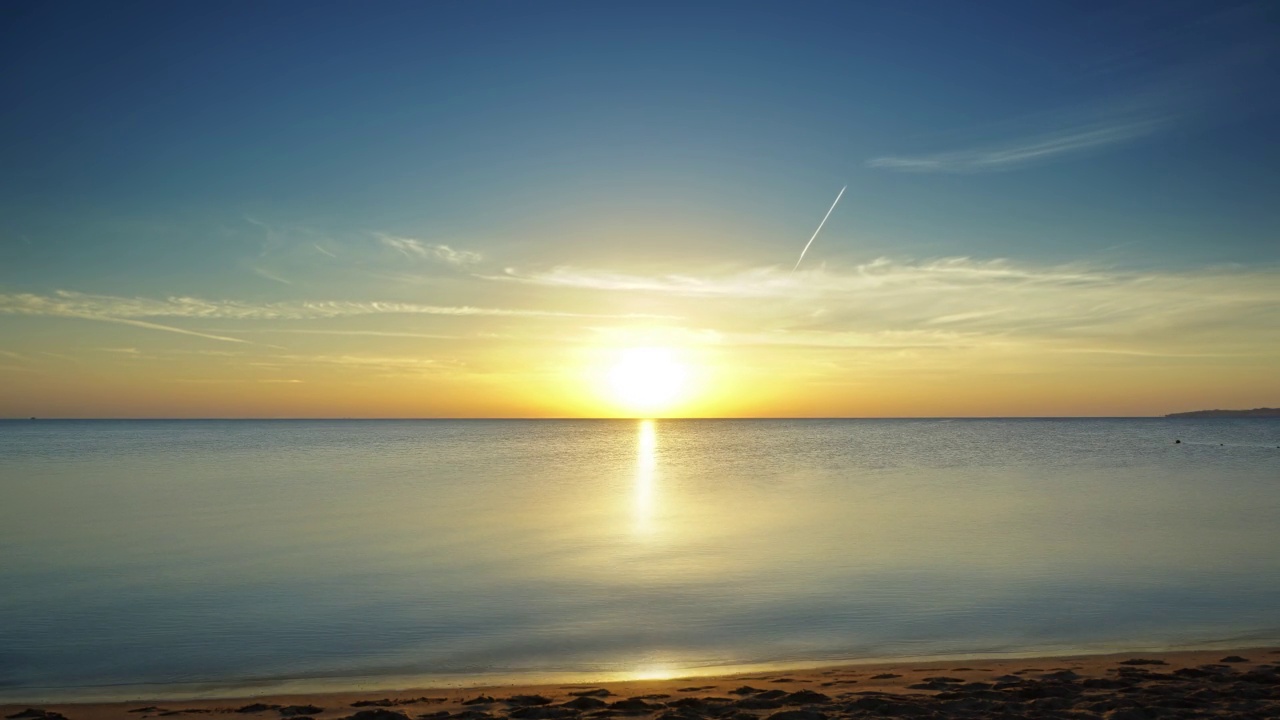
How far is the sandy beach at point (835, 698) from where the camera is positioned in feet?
29.7

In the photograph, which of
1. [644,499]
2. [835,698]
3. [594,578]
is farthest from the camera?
[644,499]

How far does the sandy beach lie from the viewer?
906cm

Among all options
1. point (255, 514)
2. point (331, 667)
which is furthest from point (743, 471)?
point (331, 667)

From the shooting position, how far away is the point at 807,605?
51.5ft

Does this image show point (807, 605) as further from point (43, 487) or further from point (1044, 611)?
point (43, 487)

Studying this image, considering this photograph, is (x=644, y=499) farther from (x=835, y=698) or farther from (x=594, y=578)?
(x=835, y=698)

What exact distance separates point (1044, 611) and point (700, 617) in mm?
6324

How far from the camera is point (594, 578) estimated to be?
18375mm

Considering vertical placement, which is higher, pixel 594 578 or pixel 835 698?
pixel 835 698

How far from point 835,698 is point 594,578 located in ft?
30.7

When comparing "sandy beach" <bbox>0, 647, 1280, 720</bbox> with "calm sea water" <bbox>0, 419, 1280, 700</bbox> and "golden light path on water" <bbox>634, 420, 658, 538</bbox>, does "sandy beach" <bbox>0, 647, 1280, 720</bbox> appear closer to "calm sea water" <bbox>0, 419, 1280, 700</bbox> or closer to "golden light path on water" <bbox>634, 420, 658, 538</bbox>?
"calm sea water" <bbox>0, 419, 1280, 700</bbox>

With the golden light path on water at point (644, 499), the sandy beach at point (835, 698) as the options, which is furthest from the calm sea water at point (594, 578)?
the sandy beach at point (835, 698)

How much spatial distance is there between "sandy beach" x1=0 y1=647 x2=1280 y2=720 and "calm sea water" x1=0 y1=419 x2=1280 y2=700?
3.74 feet

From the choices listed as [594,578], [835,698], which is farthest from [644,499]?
[835,698]
